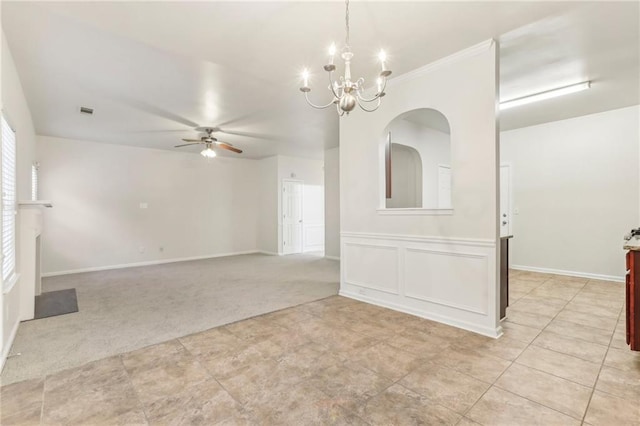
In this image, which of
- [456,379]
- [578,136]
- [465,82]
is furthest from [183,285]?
[578,136]

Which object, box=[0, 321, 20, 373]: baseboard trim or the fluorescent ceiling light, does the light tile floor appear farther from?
the fluorescent ceiling light

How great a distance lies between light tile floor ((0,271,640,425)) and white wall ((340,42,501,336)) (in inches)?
14.5

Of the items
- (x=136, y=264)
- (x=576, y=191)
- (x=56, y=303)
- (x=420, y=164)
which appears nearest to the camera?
(x=56, y=303)

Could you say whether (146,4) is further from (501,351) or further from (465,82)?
(501,351)

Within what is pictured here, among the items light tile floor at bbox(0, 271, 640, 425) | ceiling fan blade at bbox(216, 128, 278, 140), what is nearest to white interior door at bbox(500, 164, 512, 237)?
light tile floor at bbox(0, 271, 640, 425)

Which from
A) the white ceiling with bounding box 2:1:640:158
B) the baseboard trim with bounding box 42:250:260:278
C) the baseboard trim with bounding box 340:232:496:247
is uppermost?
the white ceiling with bounding box 2:1:640:158

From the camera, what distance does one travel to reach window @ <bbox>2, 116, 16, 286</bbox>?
2604 mm

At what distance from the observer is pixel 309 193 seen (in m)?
9.52

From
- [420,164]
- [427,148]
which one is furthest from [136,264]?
[427,148]

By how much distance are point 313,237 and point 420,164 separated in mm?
4503

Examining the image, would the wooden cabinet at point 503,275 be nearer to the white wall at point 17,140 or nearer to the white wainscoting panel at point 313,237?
the white wall at point 17,140

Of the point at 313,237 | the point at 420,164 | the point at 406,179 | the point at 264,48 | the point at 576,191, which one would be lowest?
the point at 313,237

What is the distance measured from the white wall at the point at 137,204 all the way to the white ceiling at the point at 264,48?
170cm

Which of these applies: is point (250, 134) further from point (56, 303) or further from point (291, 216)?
point (56, 303)
